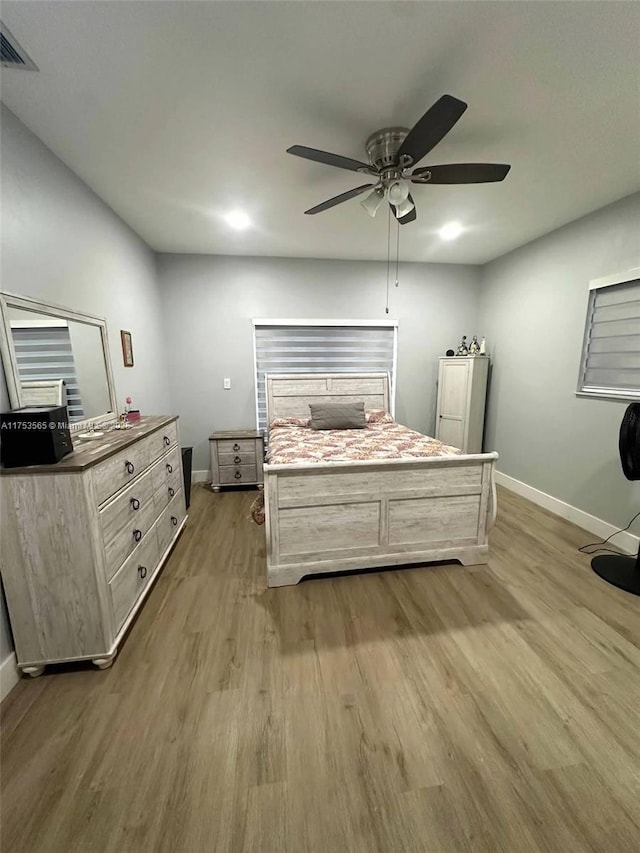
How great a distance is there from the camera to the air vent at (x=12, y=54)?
1228 mm

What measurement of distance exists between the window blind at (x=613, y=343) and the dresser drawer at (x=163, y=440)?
352 centimetres

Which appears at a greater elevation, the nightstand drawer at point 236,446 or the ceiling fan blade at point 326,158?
the ceiling fan blade at point 326,158

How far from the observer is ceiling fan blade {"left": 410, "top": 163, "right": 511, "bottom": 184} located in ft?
5.26

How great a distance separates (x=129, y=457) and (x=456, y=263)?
420cm

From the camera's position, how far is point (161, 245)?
11.1ft

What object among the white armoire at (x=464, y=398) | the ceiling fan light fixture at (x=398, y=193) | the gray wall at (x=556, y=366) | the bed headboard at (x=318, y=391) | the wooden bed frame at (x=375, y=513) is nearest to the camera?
the ceiling fan light fixture at (x=398, y=193)

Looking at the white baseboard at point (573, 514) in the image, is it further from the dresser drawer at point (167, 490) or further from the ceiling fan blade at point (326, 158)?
the dresser drawer at point (167, 490)

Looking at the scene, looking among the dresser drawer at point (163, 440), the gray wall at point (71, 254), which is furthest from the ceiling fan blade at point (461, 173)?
the dresser drawer at point (163, 440)

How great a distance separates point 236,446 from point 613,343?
360 centimetres

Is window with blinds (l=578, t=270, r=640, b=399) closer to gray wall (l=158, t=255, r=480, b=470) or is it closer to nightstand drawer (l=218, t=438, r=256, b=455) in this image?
gray wall (l=158, t=255, r=480, b=470)

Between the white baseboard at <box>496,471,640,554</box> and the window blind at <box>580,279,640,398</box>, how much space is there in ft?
3.50

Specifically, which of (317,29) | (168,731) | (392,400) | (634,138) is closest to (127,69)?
(317,29)

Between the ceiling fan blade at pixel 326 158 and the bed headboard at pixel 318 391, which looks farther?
the bed headboard at pixel 318 391

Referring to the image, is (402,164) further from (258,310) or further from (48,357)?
(258,310)
